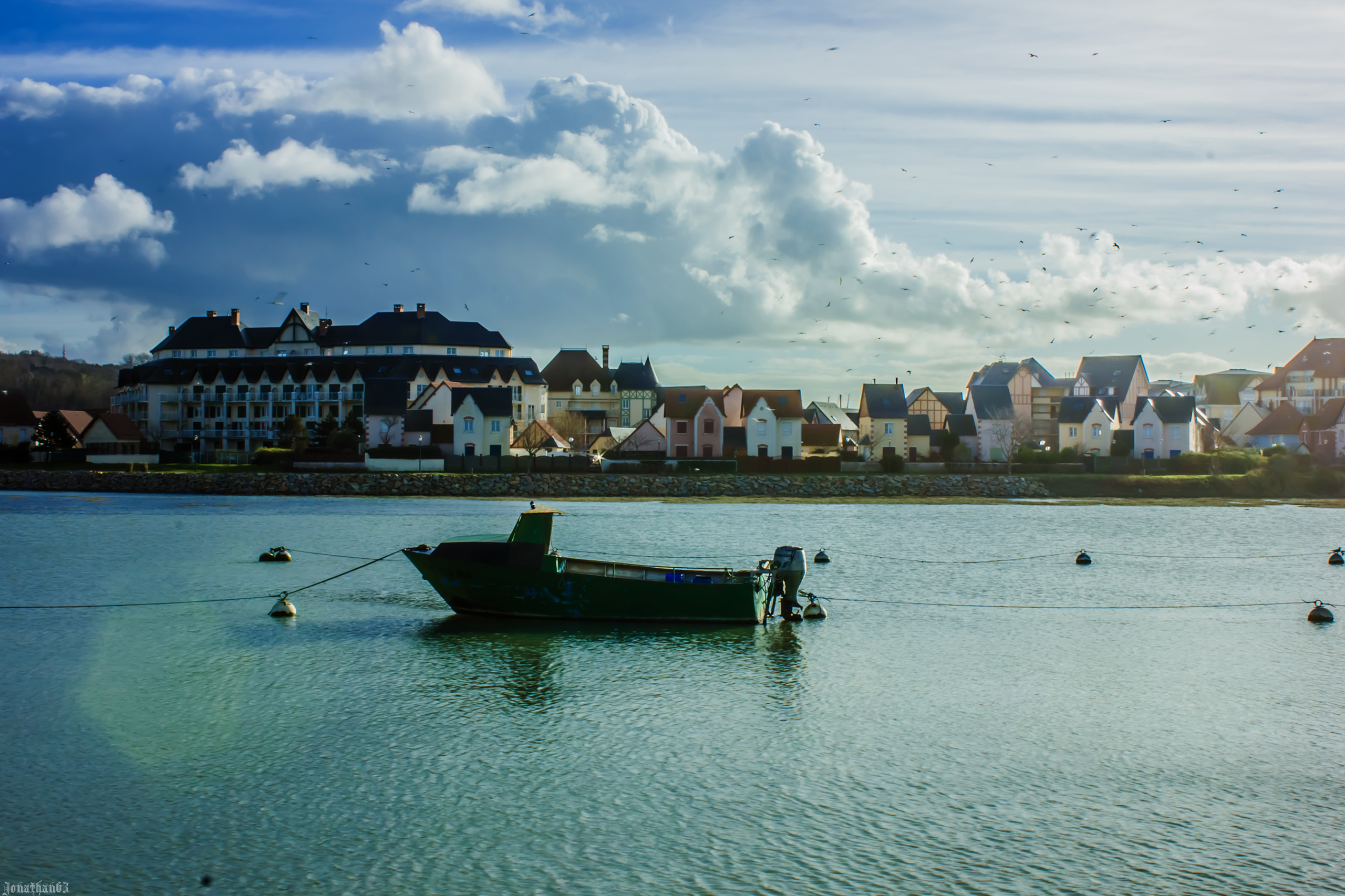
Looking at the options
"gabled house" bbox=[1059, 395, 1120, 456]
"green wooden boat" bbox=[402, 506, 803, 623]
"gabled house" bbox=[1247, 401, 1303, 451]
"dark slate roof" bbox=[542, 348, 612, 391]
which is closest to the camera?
"green wooden boat" bbox=[402, 506, 803, 623]

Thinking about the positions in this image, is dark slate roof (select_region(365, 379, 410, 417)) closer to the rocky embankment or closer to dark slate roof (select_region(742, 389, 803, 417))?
the rocky embankment

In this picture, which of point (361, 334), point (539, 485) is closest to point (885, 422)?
point (539, 485)

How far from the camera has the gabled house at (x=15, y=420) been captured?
4995 inches

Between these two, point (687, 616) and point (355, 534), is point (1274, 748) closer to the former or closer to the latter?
point (687, 616)

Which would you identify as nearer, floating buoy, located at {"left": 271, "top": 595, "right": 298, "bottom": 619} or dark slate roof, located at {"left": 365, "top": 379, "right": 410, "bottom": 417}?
floating buoy, located at {"left": 271, "top": 595, "right": 298, "bottom": 619}

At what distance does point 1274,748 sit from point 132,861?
2047 cm

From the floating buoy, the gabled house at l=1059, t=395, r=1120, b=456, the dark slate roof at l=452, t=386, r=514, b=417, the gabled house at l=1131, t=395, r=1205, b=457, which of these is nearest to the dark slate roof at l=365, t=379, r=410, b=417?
the dark slate roof at l=452, t=386, r=514, b=417

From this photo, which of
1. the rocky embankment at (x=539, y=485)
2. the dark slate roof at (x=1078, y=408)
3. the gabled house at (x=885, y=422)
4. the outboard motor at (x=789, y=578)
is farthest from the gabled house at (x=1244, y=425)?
the outboard motor at (x=789, y=578)

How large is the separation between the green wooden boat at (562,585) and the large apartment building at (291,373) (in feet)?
319

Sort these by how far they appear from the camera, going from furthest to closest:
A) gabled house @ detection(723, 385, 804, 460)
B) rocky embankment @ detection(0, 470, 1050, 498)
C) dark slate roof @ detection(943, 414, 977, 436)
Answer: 1. dark slate roof @ detection(943, 414, 977, 436)
2. gabled house @ detection(723, 385, 804, 460)
3. rocky embankment @ detection(0, 470, 1050, 498)

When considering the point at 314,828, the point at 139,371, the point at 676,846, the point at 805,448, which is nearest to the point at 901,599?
the point at 676,846

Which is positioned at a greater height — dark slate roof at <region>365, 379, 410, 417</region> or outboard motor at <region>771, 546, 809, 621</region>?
dark slate roof at <region>365, 379, 410, 417</region>

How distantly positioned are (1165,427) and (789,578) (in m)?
91.3

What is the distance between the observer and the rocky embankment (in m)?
84.1
